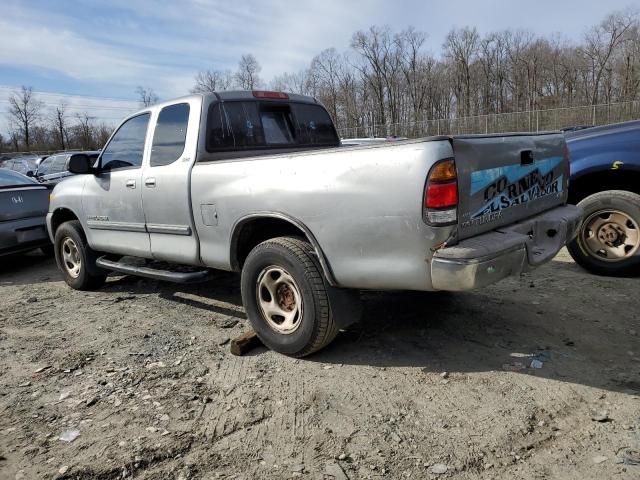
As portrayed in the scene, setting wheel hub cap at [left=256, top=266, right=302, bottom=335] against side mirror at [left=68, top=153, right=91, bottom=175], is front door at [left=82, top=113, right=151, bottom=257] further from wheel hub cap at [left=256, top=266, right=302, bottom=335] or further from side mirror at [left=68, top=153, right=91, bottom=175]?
wheel hub cap at [left=256, top=266, right=302, bottom=335]

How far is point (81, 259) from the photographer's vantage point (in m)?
5.68

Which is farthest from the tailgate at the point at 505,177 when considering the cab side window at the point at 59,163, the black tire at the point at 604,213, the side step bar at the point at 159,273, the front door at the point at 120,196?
the cab side window at the point at 59,163

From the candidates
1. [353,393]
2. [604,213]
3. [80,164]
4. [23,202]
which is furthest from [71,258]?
[604,213]

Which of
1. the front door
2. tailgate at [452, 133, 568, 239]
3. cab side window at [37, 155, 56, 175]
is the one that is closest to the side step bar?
the front door

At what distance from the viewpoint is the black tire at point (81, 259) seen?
5.63m

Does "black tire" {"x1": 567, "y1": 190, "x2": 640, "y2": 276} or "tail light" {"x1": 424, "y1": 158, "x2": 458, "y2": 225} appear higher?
"tail light" {"x1": 424, "y1": 158, "x2": 458, "y2": 225}

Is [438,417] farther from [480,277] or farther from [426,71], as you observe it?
[426,71]

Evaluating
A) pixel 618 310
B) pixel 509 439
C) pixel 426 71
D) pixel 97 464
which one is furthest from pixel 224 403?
pixel 426 71

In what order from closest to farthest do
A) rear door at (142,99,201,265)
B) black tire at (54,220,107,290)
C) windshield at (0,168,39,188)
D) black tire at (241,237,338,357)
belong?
black tire at (241,237,338,357) < rear door at (142,99,201,265) < black tire at (54,220,107,290) < windshield at (0,168,39,188)

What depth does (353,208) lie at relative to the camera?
3043 mm

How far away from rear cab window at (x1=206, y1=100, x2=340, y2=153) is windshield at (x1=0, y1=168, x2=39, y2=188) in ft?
16.0

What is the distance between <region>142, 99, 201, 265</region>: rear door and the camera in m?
4.19

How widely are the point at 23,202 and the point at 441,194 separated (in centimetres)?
679

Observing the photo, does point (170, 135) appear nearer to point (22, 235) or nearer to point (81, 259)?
point (81, 259)
